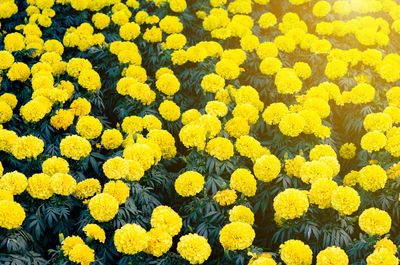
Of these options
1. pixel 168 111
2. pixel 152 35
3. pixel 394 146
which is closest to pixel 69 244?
pixel 168 111

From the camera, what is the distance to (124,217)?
396 centimetres

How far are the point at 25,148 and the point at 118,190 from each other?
1094mm

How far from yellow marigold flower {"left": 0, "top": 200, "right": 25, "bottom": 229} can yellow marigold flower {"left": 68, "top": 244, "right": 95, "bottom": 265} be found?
1.88 ft

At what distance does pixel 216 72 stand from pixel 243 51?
72cm

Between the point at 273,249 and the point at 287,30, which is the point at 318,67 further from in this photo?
the point at 273,249

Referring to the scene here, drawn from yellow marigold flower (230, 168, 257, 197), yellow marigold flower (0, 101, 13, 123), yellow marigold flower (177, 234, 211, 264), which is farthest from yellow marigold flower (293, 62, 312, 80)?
yellow marigold flower (0, 101, 13, 123)

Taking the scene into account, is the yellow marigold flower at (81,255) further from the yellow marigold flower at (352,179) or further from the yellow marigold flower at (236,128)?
the yellow marigold flower at (352,179)

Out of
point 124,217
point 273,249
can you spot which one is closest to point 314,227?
point 273,249

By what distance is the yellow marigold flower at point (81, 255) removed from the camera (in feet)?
10.6

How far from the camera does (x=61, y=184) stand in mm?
3756

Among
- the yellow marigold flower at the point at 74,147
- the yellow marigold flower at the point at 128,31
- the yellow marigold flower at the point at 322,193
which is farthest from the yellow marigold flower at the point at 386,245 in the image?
the yellow marigold flower at the point at 128,31

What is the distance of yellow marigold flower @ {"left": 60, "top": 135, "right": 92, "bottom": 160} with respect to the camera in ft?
14.0

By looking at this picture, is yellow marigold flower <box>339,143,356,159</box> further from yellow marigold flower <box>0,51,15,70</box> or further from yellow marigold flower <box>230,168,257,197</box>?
yellow marigold flower <box>0,51,15,70</box>

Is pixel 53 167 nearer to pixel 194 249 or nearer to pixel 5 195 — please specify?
pixel 5 195
